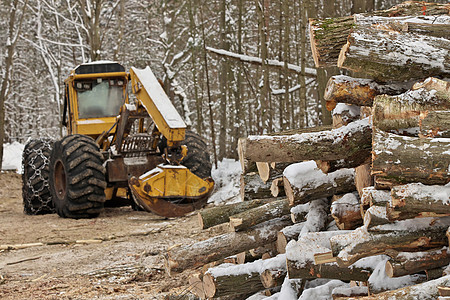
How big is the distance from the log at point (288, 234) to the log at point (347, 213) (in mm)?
435

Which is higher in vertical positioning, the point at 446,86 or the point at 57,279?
the point at 446,86

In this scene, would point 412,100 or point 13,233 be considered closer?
point 412,100

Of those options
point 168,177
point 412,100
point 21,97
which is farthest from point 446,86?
point 21,97

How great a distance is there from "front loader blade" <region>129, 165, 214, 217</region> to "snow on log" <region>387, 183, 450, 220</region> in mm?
6570

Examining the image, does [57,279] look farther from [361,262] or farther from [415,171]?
[415,171]

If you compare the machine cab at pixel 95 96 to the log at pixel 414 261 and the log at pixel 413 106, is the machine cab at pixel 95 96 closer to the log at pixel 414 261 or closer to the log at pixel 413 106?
the log at pixel 413 106

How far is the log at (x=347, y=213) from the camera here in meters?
3.80


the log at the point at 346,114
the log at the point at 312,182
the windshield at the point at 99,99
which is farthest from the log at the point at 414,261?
the windshield at the point at 99,99

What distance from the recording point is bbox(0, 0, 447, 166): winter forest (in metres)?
14.5

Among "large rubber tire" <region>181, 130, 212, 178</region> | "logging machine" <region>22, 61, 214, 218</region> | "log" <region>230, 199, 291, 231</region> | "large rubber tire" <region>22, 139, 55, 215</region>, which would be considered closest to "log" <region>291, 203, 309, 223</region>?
"log" <region>230, 199, 291, 231</region>

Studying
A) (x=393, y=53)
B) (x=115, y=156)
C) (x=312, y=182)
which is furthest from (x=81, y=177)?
(x=393, y=53)

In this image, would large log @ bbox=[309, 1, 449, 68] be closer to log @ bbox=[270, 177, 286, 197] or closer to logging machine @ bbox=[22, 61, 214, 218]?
log @ bbox=[270, 177, 286, 197]

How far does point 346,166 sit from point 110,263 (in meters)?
3.96

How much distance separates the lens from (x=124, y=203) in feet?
38.6
